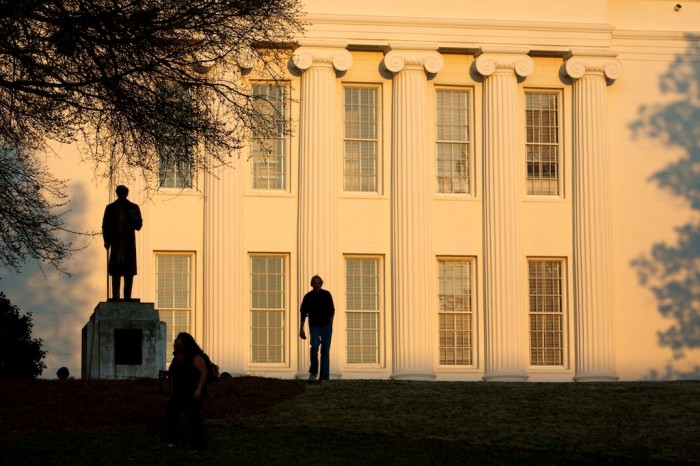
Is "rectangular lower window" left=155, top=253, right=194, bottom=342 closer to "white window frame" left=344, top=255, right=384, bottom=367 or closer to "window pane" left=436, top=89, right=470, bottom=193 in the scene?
"white window frame" left=344, top=255, right=384, bottom=367

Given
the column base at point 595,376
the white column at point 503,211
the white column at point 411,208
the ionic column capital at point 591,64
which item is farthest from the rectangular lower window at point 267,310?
the ionic column capital at point 591,64

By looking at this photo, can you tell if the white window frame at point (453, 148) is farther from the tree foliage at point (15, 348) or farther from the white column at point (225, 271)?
the tree foliage at point (15, 348)

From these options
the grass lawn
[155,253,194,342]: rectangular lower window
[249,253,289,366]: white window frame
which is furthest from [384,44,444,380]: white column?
the grass lawn

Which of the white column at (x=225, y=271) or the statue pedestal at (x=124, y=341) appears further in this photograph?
the white column at (x=225, y=271)

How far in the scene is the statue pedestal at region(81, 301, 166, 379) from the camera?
2778cm

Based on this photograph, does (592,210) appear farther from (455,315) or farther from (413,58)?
(413,58)

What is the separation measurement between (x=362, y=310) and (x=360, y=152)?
160 inches

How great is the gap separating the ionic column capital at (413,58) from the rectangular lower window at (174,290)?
23.0 feet

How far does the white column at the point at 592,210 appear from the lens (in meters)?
40.6

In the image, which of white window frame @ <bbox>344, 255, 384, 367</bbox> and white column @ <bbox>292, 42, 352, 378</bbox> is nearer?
white column @ <bbox>292, 42, 352, 378</bbox>

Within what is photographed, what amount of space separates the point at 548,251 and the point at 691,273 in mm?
4018

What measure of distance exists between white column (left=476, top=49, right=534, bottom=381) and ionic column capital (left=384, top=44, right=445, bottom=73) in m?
1.12

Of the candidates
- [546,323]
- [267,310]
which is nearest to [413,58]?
[267,310]

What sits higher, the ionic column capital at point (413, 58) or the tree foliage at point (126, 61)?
the ionic column capital at point (413, 58)
